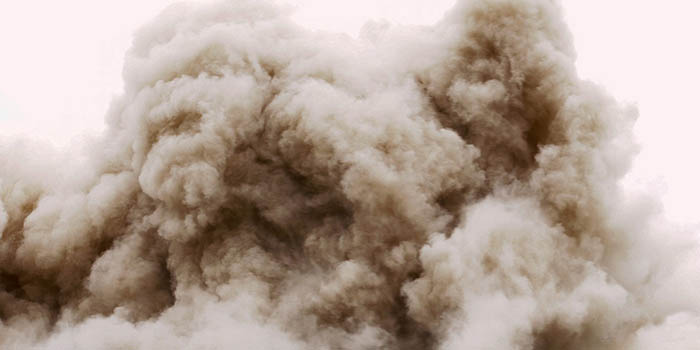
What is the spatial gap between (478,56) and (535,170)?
108 inches

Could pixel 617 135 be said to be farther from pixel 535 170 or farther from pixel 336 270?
pixel 336 270

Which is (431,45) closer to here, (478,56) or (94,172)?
(478,56)

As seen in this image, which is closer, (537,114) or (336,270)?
(336,270)

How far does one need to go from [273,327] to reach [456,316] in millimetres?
3376

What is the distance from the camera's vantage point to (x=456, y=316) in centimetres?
1137

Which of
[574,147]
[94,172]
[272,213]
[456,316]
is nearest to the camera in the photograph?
[456,316]

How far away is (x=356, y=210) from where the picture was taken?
42.0 feet

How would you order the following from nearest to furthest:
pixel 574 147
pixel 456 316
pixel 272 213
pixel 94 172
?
pixel 456 316, pixel 574 147, pixel 272 213, pixel 94 172

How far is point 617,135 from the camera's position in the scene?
12.6 meters

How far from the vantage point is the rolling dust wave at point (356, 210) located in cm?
1161

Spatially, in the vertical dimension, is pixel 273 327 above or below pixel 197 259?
below

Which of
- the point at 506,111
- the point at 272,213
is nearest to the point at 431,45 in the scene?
the point at 506,111

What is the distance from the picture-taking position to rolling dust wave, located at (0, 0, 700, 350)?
11609 millimetres

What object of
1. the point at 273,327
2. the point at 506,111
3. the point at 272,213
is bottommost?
the point at 273,327
